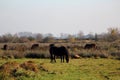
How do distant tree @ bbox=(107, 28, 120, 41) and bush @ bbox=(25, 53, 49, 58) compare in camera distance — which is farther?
distant tree @ bbox=(107, 28, 120, 41)

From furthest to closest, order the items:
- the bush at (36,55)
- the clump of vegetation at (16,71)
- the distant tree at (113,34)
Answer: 1. the distant tree at (113,34)
2. the bush at (36,55)
3. the clump of vegetation at (16,71)

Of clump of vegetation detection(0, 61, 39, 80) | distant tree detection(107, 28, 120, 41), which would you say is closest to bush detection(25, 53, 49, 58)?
clump of vegetation detection(0, 61, 39, 80)

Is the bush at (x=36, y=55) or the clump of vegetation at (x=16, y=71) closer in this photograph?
the clump of vegetation at (x=16, y=71)

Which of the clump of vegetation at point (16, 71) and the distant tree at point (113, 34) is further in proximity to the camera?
the distant tree at point (113, 34)

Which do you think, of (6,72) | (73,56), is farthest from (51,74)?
(73,56)

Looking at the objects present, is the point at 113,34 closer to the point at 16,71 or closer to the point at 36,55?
the point at 36,55

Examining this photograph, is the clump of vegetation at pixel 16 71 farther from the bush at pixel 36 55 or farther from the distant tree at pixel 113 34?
the distant tree at pixel 113 34

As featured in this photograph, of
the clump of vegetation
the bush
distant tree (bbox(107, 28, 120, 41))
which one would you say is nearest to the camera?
the clump of vegetation

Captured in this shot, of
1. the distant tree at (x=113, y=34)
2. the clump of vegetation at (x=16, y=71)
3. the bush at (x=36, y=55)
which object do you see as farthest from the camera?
the distant tree at (x=113, y=34)

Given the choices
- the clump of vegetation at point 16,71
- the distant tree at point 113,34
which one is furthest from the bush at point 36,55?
the distant tree at point 113,34

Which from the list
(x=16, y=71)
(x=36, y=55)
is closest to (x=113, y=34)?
(x=36, y=55)

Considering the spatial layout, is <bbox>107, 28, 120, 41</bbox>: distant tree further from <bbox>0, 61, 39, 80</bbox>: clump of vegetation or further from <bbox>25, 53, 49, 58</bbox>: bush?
<bbox>0, 61, 39, 80</bbox>: clump of vegetation

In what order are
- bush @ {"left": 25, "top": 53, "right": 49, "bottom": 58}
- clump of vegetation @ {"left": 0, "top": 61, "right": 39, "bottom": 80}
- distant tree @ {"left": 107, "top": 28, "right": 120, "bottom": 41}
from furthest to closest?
distant tree @ {"left": 107, "top": 28, "right": 120, "bottom": 41} → bush @ {"left": 25, "top": 53, "right": 49, "bottom": 58} → clump of vegetation @ {"left": 0, "top": 61, "right": 39, "bottom": 80}

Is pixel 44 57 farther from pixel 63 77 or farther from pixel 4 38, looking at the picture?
pixel 4 38
